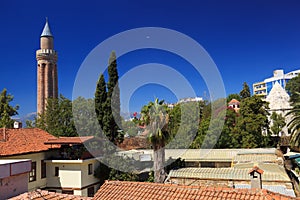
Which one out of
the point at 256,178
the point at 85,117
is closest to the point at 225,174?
the point at 256,178

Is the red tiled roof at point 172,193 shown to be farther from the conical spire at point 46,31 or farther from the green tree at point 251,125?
the conical spire at point 46,31

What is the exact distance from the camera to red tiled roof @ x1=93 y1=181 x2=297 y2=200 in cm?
673

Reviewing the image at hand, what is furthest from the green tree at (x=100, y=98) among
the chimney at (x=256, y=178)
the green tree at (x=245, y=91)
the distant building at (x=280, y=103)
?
the green tree at (x=245, y=91)

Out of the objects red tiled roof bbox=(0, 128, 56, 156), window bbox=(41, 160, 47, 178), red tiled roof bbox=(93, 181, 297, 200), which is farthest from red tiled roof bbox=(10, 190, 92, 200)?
window bbox=(41, 160, 47, 178)

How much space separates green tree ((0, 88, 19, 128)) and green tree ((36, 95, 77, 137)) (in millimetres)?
3087

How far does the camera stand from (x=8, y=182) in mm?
7684

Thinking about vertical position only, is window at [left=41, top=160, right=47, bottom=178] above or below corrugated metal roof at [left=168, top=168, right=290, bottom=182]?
above

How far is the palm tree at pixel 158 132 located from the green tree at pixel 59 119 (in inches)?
502

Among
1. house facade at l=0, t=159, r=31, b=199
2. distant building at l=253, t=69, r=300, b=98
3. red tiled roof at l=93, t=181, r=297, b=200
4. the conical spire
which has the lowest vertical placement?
red tiled roof at l=93, t=181, r=297, b=200

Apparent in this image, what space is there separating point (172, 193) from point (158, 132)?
1054cm

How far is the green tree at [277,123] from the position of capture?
35.9 m

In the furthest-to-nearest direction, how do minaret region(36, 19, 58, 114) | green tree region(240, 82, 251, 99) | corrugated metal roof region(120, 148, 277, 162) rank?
green tree region(240, 82, 251, 99) → minaret region(36, 19, 58, 114) → corrugated metal roof region(120, 148, 277, 162)

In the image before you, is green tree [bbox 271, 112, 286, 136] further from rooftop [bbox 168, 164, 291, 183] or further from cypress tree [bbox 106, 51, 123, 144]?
cypress tree [bbox 106, 51, 123, 144]

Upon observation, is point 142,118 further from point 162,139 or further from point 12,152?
point 12,152
